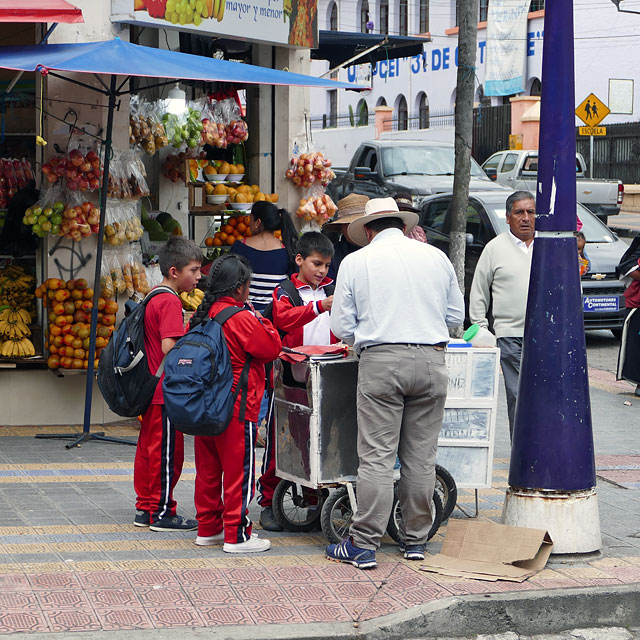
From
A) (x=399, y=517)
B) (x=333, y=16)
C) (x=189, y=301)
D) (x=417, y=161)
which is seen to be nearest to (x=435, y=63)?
(x=333, y=16)

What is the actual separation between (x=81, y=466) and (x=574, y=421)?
11.8ft

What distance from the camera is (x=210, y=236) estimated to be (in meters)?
10.9

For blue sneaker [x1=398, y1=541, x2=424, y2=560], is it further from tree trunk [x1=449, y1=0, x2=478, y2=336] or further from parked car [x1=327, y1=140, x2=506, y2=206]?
parked car [x1=327, y1=140, x2=506, y2=206]

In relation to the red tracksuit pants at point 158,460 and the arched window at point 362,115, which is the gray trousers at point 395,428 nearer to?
the red tracksuit pants at point 158,460

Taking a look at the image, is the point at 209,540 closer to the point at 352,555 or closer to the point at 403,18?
the point at 352,555

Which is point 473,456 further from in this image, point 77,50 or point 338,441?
point 77,50

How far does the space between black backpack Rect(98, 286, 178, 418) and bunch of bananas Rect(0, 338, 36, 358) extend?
287cm

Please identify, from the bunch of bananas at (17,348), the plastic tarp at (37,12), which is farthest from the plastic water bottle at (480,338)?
the bunch of bananas at (17,348)

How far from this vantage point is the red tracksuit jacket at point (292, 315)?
6.09 meters

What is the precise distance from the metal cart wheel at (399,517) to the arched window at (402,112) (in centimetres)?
3670

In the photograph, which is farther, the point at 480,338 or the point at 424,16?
the point at 424,16

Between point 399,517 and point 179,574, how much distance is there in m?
1.25

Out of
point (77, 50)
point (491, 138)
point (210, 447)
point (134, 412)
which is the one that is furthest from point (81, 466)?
point (491, 138)

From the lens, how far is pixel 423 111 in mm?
40750
